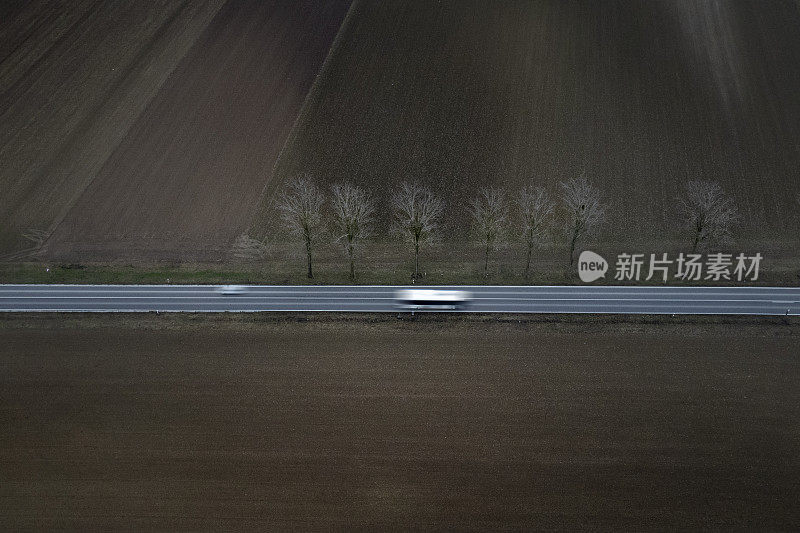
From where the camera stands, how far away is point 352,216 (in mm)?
58500

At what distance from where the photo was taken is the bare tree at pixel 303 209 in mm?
58594

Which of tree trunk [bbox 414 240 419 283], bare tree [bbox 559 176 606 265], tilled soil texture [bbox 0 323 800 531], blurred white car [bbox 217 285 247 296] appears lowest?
tilled soil texture [bbox 0 323 800 531]

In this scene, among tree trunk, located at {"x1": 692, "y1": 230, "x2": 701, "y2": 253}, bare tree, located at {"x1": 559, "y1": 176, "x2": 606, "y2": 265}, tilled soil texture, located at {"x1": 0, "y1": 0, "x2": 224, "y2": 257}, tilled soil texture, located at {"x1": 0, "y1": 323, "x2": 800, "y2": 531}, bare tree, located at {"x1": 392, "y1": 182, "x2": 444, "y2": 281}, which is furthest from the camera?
tilled soil texture, located at {"x1": 0, "y1": 0, "x2": 224, "y2": 257}

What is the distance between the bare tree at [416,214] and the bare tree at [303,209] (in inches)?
301

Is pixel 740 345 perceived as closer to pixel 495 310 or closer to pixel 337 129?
pixel 495 310

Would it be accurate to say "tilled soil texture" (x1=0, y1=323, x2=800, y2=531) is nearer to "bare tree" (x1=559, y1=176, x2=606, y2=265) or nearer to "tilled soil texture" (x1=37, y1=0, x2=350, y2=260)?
"bare tree" (x1=559, y1=176, x2=606, y2=265)

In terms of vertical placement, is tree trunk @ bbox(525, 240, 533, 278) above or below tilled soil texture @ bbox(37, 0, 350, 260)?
below

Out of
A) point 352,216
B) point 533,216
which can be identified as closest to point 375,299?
point 352,216

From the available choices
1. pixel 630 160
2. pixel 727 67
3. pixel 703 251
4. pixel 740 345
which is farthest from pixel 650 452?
pixel 727 67

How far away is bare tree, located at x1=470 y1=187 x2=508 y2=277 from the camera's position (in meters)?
59.2

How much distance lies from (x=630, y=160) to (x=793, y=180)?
15.7 metres

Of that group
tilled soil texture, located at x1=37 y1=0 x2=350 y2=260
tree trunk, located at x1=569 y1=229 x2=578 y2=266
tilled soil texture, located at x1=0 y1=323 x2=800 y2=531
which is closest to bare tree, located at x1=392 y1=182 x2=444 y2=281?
tilled soil texture, located at x1=0 y1=323 x2=800 y2=531

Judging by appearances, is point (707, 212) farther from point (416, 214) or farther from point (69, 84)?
point (69, 84)

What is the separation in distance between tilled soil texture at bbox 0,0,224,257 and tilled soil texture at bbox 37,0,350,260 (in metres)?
2.22
